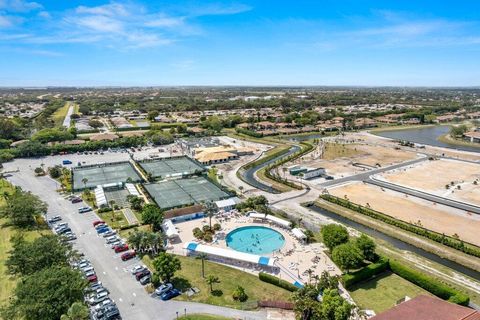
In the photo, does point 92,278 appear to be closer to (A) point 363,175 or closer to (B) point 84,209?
(B) point 84,209

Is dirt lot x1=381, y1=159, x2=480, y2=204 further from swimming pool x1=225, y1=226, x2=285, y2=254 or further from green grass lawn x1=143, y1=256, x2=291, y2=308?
green grass lawn x1=143, y1=256, x2=291, y2=308

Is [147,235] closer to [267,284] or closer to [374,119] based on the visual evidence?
[267,284]

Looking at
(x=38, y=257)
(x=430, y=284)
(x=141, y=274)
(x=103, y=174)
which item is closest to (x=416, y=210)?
(x=430, y=284)

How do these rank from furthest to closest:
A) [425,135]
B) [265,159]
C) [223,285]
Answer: [425,135] → [265,159] → [223,285]

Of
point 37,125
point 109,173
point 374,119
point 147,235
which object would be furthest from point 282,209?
point 374,119

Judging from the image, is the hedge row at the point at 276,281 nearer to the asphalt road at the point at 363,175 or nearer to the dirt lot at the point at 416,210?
the dirt lot at the point at 416,210

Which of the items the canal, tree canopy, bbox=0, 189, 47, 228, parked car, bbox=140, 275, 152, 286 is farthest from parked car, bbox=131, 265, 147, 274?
the canal

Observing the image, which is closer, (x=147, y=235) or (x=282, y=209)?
(x=147, y=235)

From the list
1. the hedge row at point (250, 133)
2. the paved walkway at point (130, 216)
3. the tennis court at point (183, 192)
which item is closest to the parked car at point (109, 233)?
the paved walkway at point (130, 216)
